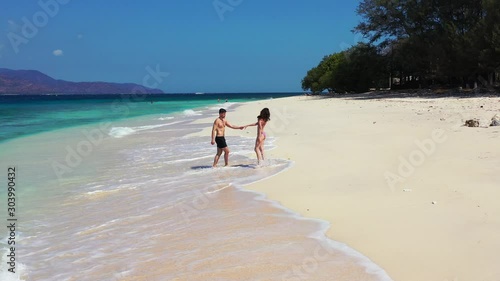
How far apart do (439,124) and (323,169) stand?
630 cm

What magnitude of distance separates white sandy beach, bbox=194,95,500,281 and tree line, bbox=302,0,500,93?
2346 cm

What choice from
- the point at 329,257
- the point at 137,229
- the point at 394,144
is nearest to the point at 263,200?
the point at 137,229

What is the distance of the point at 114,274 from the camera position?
4.43m

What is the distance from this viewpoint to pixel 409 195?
6.35 m

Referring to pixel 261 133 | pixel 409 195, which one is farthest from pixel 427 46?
pixel 409 195

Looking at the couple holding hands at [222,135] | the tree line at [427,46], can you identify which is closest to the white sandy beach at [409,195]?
the couple holding hands at [222,135]

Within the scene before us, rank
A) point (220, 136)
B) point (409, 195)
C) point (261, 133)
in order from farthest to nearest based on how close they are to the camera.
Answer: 1. point (220, 136)
2. point (261, 133)
3. point (409, 195)

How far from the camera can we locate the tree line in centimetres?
3222

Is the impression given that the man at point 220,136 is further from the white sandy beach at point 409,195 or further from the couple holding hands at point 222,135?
the white sandy beach at point 409,195

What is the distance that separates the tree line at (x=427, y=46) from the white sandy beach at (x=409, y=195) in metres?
23.5

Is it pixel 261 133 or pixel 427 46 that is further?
pixel 427 46

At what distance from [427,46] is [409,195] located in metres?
38.7

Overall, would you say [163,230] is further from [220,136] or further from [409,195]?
[220,136]

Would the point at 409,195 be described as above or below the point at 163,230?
above
